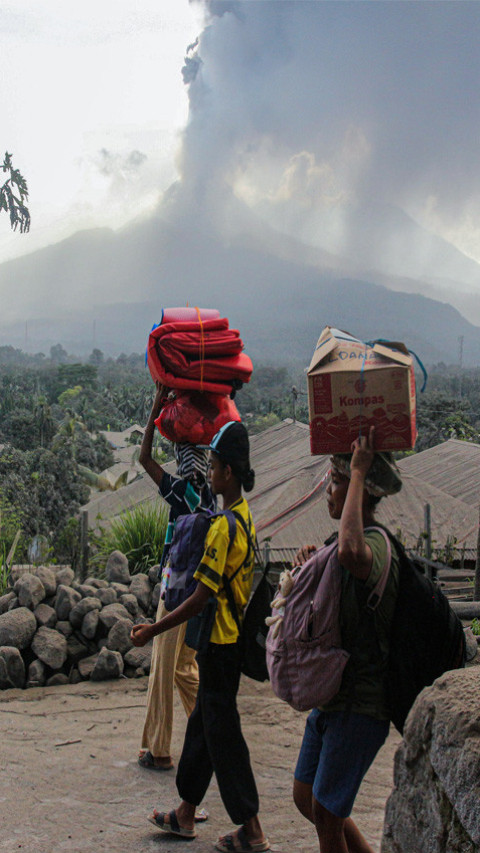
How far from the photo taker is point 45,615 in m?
6.32

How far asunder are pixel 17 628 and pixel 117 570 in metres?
1.27

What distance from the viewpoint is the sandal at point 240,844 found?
3.22m

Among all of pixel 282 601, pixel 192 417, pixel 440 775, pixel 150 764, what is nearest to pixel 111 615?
pixel 150 764

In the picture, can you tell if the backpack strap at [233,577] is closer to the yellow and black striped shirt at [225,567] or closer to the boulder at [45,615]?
the yellow and black striped shirt at [225,567]

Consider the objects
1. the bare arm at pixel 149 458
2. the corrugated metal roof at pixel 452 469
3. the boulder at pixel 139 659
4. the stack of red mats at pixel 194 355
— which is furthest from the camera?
the corrugated metal roof at pixel 452 469

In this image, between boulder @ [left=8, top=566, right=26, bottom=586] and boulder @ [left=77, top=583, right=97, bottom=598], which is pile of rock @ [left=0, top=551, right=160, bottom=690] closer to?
boulder @ [left=77, top=583, right=97, bottom=598]

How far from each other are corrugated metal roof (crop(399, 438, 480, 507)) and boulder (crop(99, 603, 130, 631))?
603 cm

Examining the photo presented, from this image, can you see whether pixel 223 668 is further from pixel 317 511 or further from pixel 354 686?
pixel 317 511

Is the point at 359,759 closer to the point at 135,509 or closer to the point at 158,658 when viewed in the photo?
the point at 158,658

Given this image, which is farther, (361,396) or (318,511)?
(318,511)

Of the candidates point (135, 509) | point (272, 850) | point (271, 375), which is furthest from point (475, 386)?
point (272, 850)

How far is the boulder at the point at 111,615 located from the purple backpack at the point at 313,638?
4165mm

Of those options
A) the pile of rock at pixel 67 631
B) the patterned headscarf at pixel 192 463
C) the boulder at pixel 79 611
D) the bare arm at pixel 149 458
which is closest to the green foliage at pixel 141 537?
the pile of rock at pixel 67 631

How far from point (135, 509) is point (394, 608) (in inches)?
259
